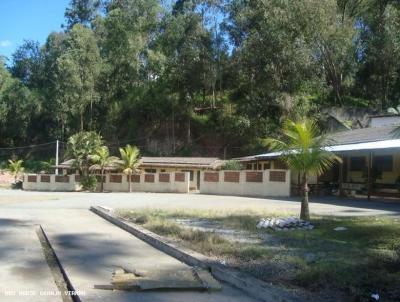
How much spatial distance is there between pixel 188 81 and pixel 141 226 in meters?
42.9

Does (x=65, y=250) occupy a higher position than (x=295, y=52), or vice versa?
(x=295, y=52)

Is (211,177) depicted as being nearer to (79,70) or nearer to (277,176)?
(277,176)

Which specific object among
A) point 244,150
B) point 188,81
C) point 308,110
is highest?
point 188,81

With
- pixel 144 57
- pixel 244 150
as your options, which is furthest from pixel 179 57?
pixel 244 150

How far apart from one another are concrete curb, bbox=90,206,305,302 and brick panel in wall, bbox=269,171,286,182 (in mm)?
20638

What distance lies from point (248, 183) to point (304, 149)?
20.8m

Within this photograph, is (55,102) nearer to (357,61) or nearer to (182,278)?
(357,61)

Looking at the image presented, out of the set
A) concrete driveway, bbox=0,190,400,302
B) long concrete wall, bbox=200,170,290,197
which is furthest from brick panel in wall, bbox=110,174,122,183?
concrete driveway, bbox=0,190,400,302

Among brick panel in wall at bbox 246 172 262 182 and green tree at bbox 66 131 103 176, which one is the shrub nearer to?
green tree at bbox 66 131 103 176

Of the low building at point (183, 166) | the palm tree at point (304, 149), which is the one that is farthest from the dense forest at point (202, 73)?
the palm tree at point (304, 149)

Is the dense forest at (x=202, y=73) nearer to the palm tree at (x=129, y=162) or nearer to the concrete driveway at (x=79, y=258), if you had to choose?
the palm tree at (x=129, y=162)

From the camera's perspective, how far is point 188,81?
56.7 metres

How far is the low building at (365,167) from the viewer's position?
1042 inches

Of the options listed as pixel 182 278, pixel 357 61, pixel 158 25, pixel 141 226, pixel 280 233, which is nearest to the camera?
pixel 182 278
